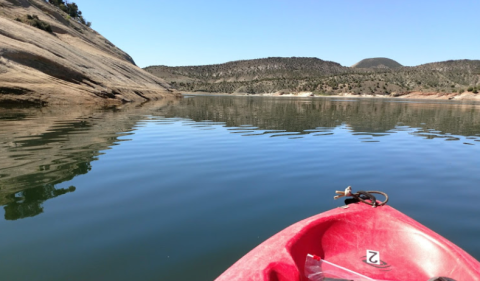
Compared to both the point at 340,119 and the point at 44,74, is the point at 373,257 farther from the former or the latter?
the point at 44,74

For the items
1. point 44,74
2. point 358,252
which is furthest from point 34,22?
point 358,252

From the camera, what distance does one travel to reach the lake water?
4086 millimetres

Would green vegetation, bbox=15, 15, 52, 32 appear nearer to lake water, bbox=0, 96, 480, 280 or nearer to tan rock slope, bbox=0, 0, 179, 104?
tan rock slope, bbox=0, 0, 179, 104

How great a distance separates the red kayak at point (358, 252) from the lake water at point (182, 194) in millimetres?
946

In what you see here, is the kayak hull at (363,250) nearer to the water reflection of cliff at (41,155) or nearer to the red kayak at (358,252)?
the red kayak at (358,252)

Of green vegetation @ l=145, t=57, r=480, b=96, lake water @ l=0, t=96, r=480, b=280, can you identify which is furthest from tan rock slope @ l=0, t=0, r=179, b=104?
green vegetation @ l=145, t=57, r=480, b=96

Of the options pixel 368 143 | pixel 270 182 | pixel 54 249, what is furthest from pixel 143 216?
pixel 368 143

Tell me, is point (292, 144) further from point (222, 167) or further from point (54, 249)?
point (54, 249)

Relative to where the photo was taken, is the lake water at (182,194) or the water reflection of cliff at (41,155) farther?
the water reflection of cliff at (41,155)

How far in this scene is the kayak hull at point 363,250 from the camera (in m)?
3.09

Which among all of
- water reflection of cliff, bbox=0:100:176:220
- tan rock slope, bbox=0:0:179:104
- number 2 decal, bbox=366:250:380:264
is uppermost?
tan rock slope, bbox=0:0:179:104

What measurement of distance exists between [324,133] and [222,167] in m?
8.54

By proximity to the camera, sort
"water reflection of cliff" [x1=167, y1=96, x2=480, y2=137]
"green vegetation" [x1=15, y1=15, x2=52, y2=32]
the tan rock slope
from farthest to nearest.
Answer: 1. "green vegetation" [x1=15, y1=15, x2=52, y2=32]
2. the tan rock slope
3. "water reflection of cliff" [x1=167, y1=96, x2=480, y2=137]

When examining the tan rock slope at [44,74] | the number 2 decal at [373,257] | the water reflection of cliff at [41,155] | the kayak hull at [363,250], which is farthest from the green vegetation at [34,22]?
the number 2 decal at [373,257]
